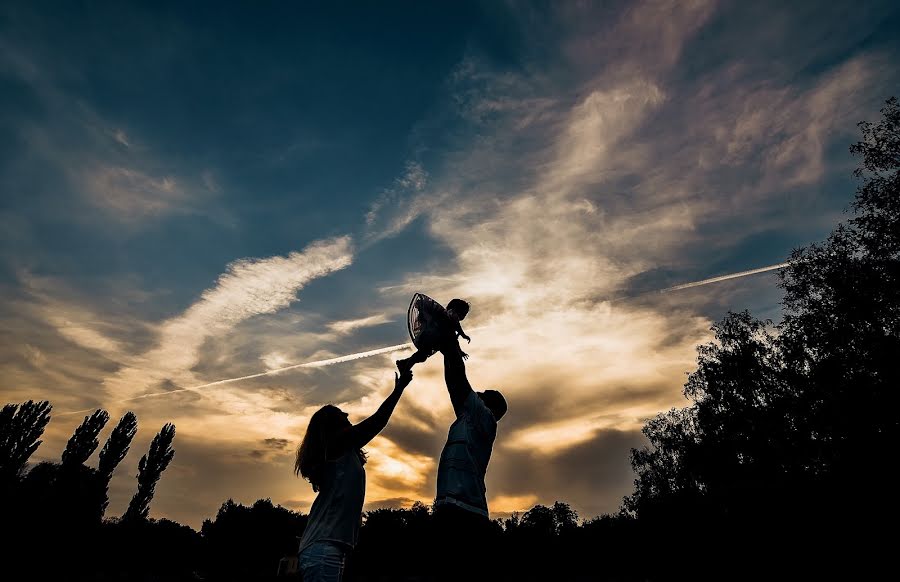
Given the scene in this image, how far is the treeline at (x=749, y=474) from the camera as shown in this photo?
22328 millimetres

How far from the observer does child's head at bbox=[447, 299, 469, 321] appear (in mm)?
4586

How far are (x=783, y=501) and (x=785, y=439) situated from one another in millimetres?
6364

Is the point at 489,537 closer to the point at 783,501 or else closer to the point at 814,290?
the point at 814,290

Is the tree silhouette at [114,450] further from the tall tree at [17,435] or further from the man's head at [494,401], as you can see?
the man's head at [494,401]

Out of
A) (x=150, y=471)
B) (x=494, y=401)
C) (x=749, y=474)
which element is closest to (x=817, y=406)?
(x=749, y=474)

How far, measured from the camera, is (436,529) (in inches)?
128

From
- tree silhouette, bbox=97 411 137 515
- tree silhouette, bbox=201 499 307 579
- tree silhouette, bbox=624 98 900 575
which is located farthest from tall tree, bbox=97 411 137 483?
tree silhouette, bbox=624 98 900 575

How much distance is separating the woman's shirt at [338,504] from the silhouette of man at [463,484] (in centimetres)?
72

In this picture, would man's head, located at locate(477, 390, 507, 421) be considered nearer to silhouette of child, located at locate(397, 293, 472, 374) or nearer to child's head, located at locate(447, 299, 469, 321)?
silhouette of child, located at locate(397, 293, 472, 374)

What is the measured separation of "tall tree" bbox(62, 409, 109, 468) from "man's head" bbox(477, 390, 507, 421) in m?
68.6

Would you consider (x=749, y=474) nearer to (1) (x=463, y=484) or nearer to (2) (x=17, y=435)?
(1) (x=463, y=484)

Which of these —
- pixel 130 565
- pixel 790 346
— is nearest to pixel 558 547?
pixel 790 346

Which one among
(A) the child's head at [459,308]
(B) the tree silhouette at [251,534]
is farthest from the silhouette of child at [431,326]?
(B) the tree silhouette at [251,534]

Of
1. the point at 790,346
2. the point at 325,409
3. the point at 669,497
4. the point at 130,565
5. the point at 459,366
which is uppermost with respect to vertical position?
the point at 790,346
